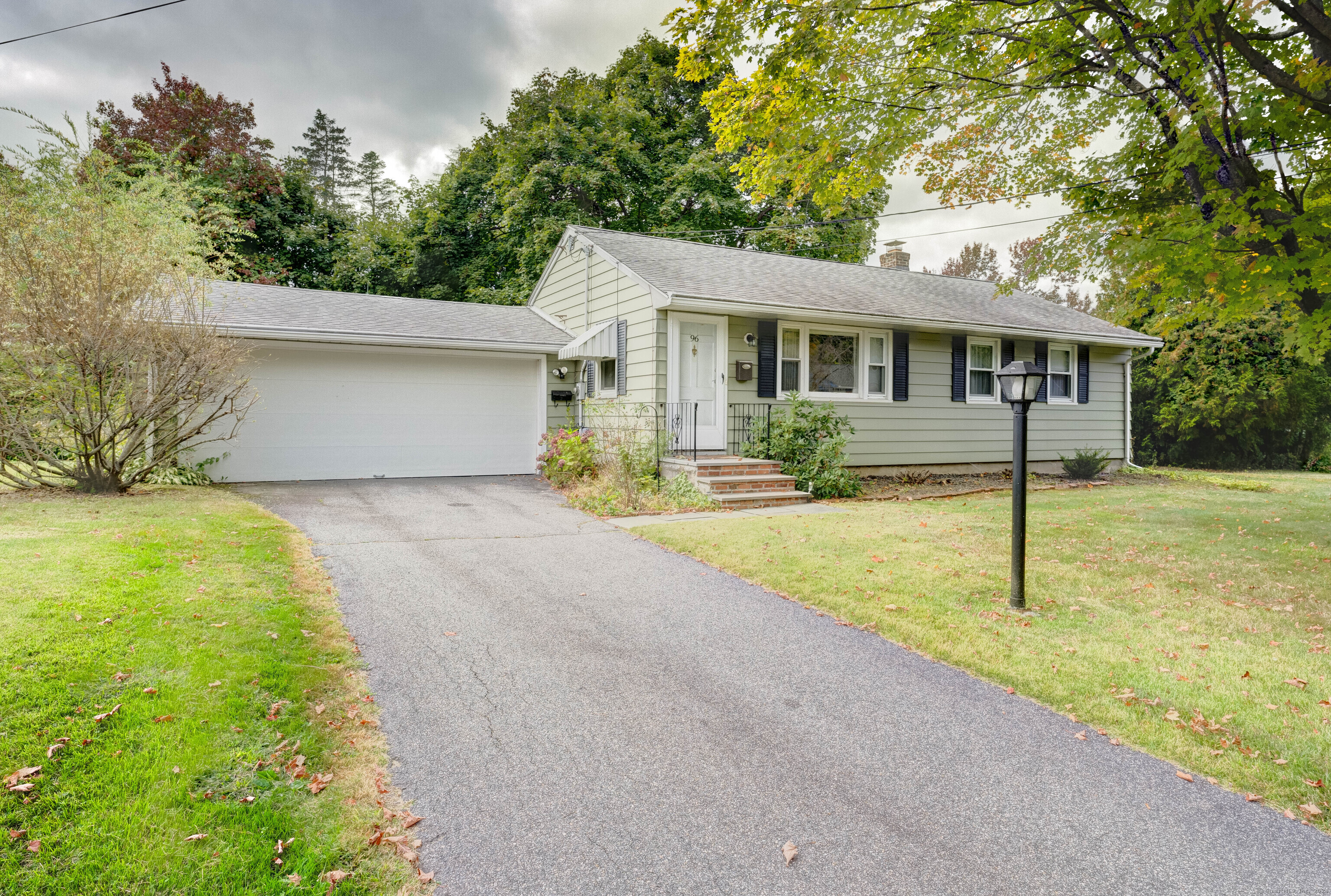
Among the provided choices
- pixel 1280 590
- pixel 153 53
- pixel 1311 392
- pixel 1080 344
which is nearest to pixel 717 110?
pixel 1280 590

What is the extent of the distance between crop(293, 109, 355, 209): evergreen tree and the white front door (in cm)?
3478

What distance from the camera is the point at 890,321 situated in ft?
38.8

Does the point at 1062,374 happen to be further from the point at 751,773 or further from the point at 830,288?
the point at 751,773

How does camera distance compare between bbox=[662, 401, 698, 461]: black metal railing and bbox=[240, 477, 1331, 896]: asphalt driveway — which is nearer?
bbox=[240, 477, 1331, 896]: asphalt driveway

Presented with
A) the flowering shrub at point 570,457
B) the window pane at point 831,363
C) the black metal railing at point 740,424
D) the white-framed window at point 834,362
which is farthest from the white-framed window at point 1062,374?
the flowering shrub at point 570,457

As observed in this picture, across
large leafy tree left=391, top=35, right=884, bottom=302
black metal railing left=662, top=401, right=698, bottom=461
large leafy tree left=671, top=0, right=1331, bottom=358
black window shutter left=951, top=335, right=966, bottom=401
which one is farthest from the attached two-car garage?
large leafy tree left=391, top=35, right=884, bottom=302

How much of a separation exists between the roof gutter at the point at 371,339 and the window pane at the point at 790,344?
421cm

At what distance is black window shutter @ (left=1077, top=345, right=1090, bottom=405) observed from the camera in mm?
14609

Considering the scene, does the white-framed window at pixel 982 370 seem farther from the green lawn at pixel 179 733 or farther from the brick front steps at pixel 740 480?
the green lawn at pixel 179 733

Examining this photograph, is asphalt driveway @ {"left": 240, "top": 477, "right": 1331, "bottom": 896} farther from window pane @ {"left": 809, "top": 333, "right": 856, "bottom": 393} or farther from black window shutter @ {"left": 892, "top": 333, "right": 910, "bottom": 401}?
black window shutter @ {"left": 892, "top": 333, "right": 910, "bottom": 401}

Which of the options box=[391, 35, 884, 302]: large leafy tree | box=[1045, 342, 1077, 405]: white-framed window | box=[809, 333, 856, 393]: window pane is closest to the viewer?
box=[809, 333, 856, 393]: window pane

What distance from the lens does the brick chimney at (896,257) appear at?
1688 centimetres

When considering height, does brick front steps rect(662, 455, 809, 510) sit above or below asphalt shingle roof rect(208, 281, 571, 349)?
below

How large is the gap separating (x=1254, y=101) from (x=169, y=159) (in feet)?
59.0
